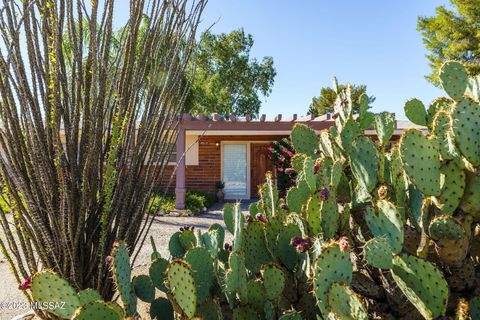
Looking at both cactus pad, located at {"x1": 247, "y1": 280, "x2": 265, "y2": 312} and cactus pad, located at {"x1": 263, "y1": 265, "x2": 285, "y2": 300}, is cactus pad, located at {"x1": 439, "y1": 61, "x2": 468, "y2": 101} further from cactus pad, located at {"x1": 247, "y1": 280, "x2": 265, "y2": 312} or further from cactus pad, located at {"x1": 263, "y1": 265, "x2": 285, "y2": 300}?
cactus pad, located at {"x1": 247, "y1": 280, "x2": 265, "y2": 312}

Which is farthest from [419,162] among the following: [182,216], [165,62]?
[182,216]

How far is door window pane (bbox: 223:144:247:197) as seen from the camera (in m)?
16.1

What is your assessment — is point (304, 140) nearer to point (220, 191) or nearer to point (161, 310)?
point (161, 310)

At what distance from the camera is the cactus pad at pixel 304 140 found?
3.79 meters

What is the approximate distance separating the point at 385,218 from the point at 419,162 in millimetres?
379

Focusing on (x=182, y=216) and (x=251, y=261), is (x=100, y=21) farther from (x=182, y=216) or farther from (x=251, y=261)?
(x=182, y=216)

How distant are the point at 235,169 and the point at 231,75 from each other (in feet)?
55.9

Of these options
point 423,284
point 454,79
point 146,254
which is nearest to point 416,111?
point 454,79

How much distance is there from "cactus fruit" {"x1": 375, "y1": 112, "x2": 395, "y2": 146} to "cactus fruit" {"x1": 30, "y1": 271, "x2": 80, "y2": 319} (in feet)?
7.92

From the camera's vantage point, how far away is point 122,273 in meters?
2.15

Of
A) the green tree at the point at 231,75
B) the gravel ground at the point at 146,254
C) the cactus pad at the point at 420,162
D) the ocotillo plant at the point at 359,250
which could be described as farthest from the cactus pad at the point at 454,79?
the green tree at the point at 231,75

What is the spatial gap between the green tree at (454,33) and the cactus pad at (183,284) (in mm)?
23256

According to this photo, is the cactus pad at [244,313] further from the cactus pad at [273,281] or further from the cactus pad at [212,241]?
the cactus pad at [212,241]

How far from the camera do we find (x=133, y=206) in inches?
118
